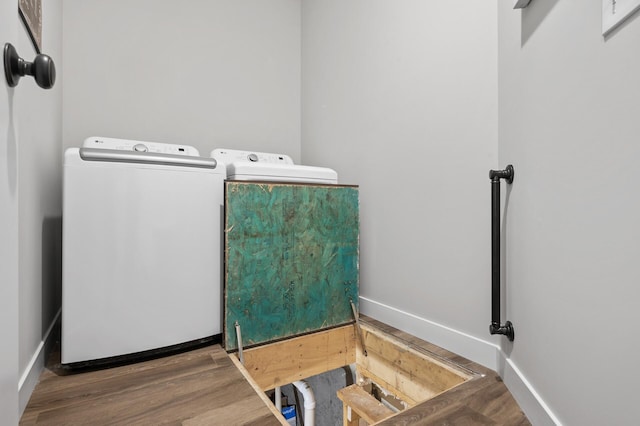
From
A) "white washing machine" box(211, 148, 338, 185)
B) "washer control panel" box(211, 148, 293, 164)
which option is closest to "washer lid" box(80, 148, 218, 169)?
"white washing machine" box(211, 148, 338, 185)

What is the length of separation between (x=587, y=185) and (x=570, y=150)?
12cm

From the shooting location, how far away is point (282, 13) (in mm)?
2646

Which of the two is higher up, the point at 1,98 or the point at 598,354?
the point at 1,98

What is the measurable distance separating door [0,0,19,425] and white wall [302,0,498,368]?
1438 millimetres

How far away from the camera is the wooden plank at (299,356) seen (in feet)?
5.30

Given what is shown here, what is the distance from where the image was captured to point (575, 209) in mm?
786

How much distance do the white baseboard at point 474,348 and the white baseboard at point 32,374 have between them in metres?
1.53

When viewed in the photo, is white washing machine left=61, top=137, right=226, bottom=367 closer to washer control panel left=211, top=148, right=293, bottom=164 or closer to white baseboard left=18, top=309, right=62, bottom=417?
white baseboard left=18, top=309, right=62, bottom=417

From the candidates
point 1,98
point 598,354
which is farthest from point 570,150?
point 1,98

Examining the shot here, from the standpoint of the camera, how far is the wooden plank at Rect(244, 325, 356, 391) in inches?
63.6

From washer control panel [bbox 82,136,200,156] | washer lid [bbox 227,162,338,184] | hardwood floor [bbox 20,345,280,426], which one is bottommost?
hardwood floor [bbox 20,345,280,426]

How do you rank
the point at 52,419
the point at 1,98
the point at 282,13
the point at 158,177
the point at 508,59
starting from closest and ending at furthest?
the point at 1,98 → the point at 52,419 → the point at 508,59 → the point at 158,177 → the point at 282,13

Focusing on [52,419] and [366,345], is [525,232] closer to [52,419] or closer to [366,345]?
[366,345]

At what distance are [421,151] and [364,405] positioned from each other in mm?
1328
